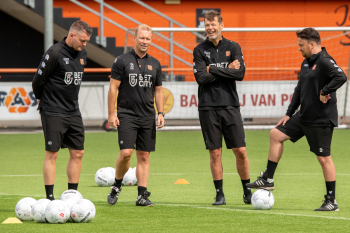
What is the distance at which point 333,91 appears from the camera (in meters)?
6.20

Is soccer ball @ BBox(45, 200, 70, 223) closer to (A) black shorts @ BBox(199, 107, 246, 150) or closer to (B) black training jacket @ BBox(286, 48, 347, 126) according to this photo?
(A) black shorts @ BBox(199, 107, 246, 150)

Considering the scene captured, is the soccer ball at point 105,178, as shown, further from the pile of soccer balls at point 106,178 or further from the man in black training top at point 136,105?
the man in black training top at point 136,105

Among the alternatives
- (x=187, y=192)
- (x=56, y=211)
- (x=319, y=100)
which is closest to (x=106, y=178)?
(x=187, y=192)

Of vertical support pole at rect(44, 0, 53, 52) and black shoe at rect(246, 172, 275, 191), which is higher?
vertical support pole at rect(44, 0, 53, 52)

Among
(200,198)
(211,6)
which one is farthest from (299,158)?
(211,6)

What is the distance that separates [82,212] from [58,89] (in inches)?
61.7

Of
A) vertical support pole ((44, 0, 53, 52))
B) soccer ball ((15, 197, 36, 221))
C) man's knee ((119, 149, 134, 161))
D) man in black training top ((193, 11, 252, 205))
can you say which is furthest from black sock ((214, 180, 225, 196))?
vertical support pole ((44, 0, 53, 52))

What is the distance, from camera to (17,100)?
16703 mm

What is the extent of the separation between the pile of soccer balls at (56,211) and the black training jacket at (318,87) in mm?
2559

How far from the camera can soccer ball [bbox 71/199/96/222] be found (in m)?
5.68

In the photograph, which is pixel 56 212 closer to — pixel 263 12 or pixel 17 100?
pixel 17 100

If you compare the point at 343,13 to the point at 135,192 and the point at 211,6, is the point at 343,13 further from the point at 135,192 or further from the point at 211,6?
the point at 135,192

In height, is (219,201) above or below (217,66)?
below

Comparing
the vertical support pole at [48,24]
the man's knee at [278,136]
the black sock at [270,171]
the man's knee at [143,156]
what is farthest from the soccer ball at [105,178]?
the vertical support pole at [48,24]
